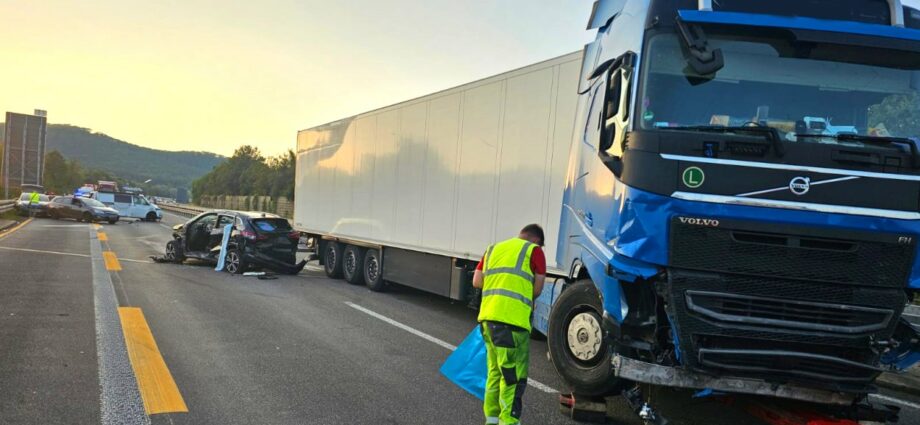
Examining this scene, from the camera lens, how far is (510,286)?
421cm

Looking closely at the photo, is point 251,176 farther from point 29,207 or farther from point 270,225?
point 270,225

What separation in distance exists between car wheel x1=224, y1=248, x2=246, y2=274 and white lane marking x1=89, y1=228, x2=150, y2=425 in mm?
4141

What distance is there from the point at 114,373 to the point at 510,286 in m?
3.78

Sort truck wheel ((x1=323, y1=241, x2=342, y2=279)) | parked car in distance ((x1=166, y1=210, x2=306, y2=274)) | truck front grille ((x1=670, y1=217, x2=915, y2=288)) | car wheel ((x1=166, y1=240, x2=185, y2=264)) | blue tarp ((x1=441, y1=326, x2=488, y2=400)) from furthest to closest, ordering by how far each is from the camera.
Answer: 1. car wheel ((x1=166, y1=240, x2=185, y2=264))
2. truck wheel ((x1=323, y1=241, x2=342, y2=279))
3. parked car in distance ((x1=166, y1=210, x2=306, y2=274))
4. blue tarp ((x1=441, y1=326, x2=488, y2=400))
5. truck front grille ((x1=670, y1=217, x2=915, y2=288))

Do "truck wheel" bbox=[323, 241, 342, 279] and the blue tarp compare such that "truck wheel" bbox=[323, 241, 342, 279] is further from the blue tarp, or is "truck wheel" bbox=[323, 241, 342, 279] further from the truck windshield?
the truck windshield

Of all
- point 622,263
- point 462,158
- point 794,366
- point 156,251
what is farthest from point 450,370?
point 156,251

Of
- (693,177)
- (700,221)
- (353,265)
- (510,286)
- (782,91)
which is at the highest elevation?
(782,91)

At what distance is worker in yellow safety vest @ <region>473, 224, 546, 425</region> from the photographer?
13.4 feet

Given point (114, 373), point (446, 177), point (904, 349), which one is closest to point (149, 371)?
point (114, 373)

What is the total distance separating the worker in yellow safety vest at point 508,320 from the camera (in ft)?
13.4

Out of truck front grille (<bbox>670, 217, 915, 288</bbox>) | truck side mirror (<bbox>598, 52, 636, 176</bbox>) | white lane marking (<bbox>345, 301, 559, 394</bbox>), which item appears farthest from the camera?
white lane marking (<bbox>345, 301, 559, 394</bbox>)

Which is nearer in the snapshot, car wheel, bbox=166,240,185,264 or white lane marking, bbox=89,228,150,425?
white lane marking, bbox=89,228,150,425

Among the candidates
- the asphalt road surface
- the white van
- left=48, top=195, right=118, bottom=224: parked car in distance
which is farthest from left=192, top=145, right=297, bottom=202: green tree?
the asphalt road surface

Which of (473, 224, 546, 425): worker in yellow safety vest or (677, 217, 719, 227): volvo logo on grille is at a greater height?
(677, 217, 719, 227): volvo logo on grille
